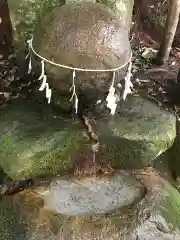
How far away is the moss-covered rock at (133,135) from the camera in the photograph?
240 centimetres

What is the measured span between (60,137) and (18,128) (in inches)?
10.9

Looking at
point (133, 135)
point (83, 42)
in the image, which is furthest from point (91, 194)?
point (83, 42)

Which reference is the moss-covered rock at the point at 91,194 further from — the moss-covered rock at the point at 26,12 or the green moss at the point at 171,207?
the moss-covered rock at the point at 26,12

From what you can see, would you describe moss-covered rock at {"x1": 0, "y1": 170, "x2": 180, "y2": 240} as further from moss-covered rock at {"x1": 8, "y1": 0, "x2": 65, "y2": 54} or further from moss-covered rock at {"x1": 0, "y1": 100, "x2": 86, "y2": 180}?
moss-covered rock at {"x1": 8, "y1": 0, "x2": 65, "y2": 54}

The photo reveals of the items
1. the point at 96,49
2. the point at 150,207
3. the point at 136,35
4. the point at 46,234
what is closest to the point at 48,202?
the point at 46,234

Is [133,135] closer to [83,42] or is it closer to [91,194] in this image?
[91,194]

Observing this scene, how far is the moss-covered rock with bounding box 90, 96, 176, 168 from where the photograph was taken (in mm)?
2398

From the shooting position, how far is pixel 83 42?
2111mm

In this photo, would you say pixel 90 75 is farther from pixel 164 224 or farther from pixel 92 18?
pixel 164 224

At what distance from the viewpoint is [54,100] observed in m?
2.52

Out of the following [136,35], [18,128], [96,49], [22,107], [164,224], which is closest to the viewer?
[96,49]

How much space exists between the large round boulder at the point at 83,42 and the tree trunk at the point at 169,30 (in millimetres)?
1095

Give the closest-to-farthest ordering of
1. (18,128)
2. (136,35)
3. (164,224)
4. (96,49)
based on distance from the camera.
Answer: (96,49), (164,224), (18,128), (136,35)

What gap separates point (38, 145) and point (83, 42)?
65 centimetres
